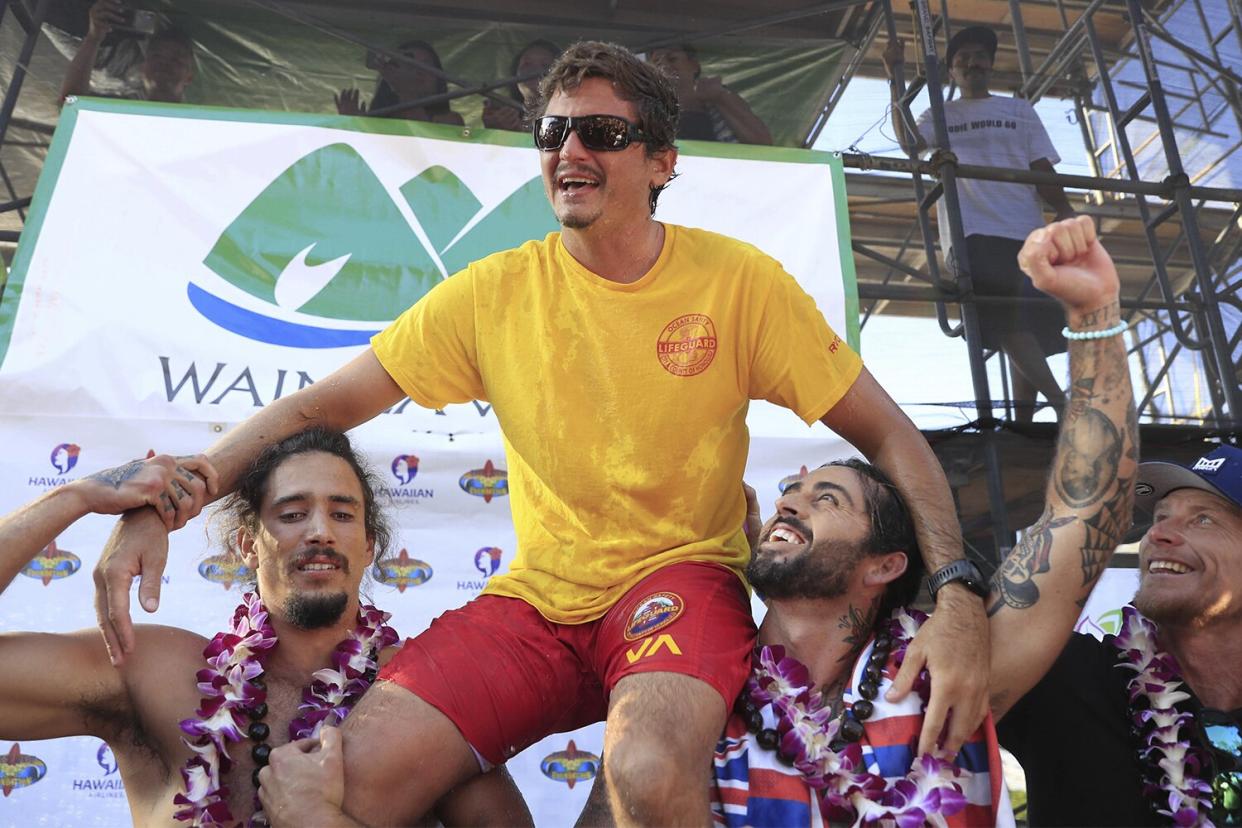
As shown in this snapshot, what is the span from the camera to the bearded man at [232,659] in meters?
2.10

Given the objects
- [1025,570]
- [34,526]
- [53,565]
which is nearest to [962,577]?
[1025,570]

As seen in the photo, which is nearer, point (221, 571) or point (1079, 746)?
point (1079, 746)

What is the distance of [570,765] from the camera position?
3670mm

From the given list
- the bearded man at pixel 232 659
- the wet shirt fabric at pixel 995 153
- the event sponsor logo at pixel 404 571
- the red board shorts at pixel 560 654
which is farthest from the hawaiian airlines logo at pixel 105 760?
the wet shirt fabric at pixel 995 153

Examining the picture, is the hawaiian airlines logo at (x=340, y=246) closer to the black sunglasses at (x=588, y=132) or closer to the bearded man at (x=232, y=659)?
the bearded man at (x=232, y=659)

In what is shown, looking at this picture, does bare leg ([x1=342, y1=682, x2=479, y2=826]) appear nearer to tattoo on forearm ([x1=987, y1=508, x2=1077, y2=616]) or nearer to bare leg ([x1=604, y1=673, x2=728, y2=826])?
bare leg ([x1=604, y1=673, x2=728, y2=826])

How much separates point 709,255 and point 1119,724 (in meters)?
1.27

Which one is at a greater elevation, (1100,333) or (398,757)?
(1100,333)

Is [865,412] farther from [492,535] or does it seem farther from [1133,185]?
[1133,185]

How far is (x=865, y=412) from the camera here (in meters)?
2.32

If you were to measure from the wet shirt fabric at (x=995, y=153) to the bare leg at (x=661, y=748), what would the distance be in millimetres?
3149

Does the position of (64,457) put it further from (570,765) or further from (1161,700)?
(1161,700)

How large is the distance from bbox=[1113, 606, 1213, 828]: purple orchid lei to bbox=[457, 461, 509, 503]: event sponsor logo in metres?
2.12

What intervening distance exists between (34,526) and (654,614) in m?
1.13
